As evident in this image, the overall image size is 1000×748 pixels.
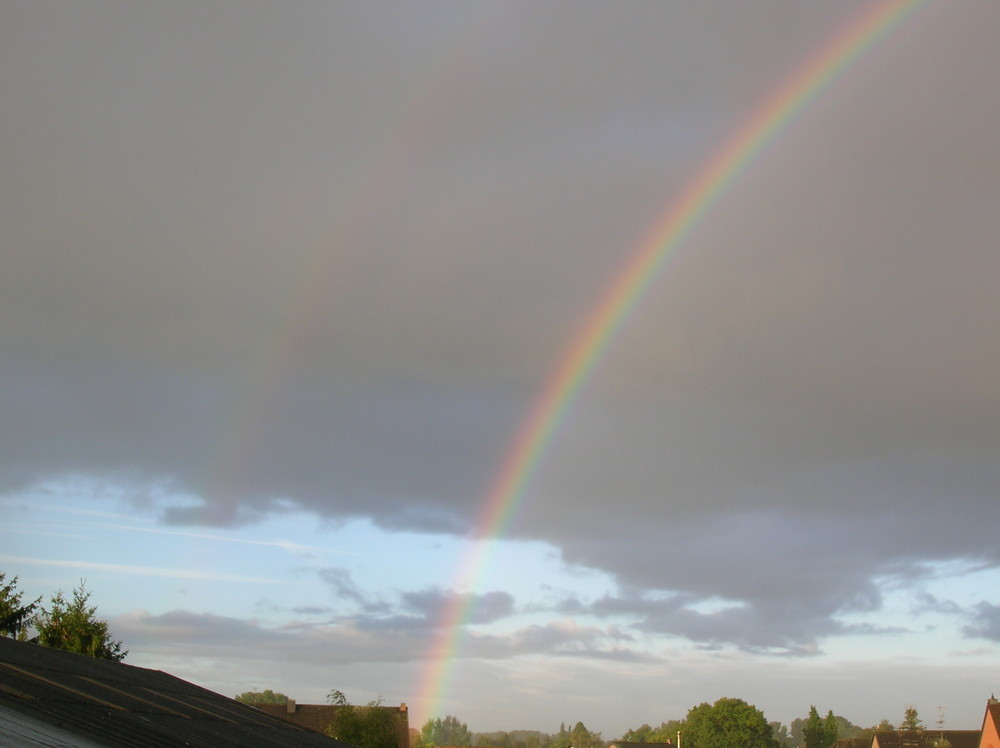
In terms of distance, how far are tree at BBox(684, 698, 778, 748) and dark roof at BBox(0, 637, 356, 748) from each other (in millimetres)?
125544

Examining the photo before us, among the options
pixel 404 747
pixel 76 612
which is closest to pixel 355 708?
pixel 404 747

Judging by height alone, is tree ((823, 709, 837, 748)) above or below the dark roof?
above

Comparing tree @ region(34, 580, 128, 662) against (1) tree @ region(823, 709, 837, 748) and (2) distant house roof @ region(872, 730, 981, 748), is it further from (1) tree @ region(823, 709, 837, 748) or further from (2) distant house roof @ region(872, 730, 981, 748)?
(1) tree @ region(823, 709, 837, 748)

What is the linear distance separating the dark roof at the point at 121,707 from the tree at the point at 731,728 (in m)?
126

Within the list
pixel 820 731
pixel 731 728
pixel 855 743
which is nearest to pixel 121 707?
pixel 855 743

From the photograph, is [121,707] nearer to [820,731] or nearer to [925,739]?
[925,739]

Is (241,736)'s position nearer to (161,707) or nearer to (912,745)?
(161,707)

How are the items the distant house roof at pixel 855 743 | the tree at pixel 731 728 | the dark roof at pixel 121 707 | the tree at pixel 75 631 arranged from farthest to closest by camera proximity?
the tree at pixel 731 728 → the distant house roof at pixel 855 743 → the tree at pixel 75 631 → the dark roof at pixel 121 707

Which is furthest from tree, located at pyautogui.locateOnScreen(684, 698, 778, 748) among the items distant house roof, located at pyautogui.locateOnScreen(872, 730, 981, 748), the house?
Result: the house

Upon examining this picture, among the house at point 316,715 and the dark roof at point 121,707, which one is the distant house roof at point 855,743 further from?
the dark roof at point 121,707

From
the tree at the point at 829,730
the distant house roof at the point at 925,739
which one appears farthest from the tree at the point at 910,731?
the tree at the point at 829,730

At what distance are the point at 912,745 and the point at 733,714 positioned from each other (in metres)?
49.7

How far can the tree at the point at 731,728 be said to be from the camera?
144m

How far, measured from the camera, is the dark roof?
1501 centimetres
